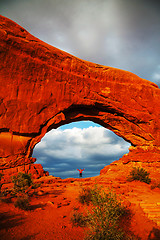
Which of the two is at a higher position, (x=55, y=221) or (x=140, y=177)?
(x=140, y=177)

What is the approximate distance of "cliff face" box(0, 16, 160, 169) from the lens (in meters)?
12.0

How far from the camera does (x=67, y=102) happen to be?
14.6m

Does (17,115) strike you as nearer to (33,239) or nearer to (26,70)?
(26,70)

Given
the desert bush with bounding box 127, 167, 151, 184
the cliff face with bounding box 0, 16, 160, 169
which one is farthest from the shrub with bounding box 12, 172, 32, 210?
the desert bush with bounding box 127, 167, 151, 184

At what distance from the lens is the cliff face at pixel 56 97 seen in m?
12.0

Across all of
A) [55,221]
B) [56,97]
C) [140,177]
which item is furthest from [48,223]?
[140,177]

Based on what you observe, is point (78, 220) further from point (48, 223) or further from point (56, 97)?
point (56, 97)

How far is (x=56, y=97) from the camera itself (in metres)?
14.1

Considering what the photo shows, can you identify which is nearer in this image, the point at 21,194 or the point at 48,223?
the point at 48,223

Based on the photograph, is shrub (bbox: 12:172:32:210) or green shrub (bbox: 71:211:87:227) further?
shrub (bbox: 12:172:32:210)

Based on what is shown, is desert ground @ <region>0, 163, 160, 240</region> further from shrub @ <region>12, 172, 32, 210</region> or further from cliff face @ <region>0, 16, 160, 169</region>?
cliff face @ <region>0, 16, 160, 169</region>

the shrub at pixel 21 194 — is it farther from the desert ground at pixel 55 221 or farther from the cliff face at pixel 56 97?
the cliff face at pixel 56 97

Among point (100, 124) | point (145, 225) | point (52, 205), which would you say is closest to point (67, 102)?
point (100, 124)

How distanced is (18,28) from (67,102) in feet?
24.2
